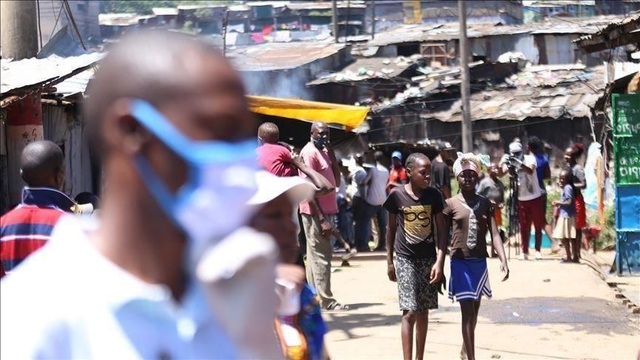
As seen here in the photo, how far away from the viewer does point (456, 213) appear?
26.7ft

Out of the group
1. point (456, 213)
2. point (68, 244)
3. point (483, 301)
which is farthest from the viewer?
point (483, 301)

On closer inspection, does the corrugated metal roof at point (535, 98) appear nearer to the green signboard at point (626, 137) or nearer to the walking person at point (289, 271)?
the green signboard at point (626, 137)

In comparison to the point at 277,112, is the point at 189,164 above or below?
above

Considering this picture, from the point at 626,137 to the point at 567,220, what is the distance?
2456 mm

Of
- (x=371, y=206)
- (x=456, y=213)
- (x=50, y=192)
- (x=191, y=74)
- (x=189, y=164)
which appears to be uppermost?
(x=191, y=74)

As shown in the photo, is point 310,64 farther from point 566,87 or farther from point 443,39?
point 566,87

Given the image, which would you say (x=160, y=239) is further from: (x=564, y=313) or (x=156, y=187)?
(x=564, y=313)

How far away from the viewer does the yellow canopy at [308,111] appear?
1248 cm

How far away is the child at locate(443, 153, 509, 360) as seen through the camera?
796 centimetres

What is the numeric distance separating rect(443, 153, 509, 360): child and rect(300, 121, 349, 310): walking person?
207 cm

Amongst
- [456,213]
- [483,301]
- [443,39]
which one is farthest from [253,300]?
[443,39]

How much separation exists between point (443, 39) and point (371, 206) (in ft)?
66.0

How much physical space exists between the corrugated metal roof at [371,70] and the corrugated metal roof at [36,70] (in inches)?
990

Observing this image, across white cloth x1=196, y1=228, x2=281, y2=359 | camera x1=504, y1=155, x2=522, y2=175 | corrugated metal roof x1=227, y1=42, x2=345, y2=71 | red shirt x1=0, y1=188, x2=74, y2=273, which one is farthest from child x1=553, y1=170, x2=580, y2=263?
corrugated metal roof x1=227, y1=42, x2=345, y2=71
